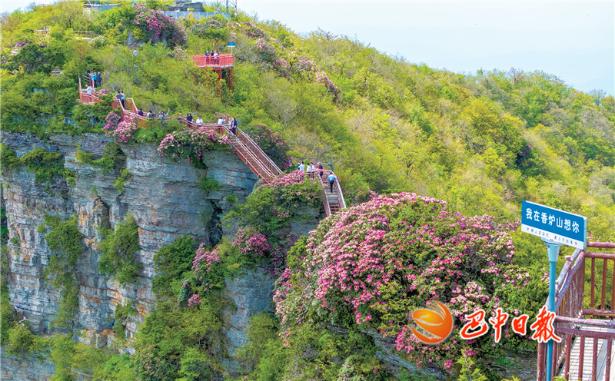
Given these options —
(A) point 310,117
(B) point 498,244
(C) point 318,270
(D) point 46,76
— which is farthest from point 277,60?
(B) point 498,244

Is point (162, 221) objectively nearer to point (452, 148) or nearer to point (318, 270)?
point (318, 270)

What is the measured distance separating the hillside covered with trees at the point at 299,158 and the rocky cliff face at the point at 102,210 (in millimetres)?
580

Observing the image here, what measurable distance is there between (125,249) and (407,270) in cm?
1276

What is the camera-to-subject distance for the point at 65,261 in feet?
102

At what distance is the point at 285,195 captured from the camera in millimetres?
24359

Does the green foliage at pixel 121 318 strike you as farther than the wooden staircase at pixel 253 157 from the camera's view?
Yes

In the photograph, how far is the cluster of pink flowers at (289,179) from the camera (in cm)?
2484

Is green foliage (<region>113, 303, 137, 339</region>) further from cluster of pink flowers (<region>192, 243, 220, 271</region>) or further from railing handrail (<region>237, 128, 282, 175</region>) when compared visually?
railing handrail (<region>237, 128, 282, 175</region>)

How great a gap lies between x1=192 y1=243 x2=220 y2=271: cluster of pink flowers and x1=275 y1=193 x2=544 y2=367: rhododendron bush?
14.7 feet

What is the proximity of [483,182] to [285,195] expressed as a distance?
59.0 feet

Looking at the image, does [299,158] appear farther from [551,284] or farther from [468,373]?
[551,284]

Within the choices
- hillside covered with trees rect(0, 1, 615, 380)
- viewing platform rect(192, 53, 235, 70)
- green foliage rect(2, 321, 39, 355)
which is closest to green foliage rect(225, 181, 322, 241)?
hillside covered with trees rect(0, 1, 615, 380)

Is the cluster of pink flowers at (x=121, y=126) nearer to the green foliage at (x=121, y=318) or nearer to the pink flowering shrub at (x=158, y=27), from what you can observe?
the green foliage at (x=121, y=318)

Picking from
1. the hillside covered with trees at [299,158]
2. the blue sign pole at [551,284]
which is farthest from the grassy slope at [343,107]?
the blue sign pole at [551,284]
